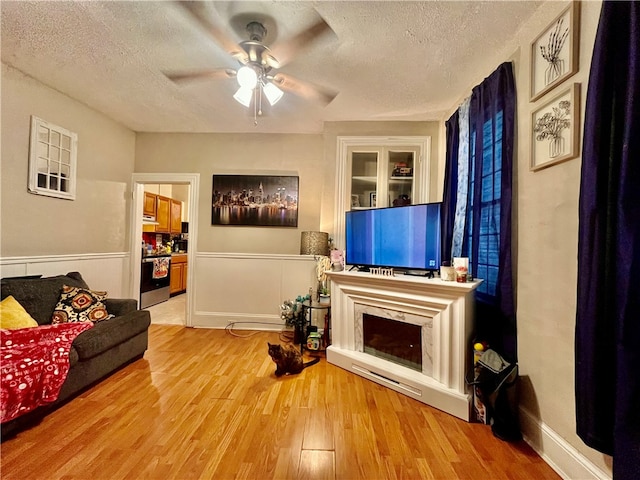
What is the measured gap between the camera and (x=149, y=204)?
16.3ft

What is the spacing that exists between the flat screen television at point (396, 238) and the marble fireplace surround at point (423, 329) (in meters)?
0.17

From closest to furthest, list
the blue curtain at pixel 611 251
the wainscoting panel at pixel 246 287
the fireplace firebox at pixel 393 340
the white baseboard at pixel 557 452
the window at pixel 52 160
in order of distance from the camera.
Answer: the blue curtain at pixel 611 251, the white baseboard at pixel 557 452, the fireplace firebox at pixel 393 340, the window at pixel 52 160, the wainscoting panel at pixel 246 287

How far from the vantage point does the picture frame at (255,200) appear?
3629 mm

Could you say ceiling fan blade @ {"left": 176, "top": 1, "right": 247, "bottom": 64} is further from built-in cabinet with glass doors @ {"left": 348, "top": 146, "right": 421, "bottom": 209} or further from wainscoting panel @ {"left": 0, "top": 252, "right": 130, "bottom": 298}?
wainscoting panel @ {"left": 0, "top": 252, "right": 130, "bottom": 298}

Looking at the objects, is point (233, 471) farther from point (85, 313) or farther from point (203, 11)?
point (203, 11)

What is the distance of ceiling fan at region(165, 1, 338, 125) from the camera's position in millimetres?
1637

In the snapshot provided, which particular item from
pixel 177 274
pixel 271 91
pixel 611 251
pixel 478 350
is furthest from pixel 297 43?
pixel 177 274

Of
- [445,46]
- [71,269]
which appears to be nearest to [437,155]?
[445,46]

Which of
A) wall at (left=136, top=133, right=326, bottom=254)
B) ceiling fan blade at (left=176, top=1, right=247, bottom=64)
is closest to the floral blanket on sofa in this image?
wall at (left=136, top=133, right=326, bottom=254)

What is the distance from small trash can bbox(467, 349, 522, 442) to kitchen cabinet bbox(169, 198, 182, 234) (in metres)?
5.83

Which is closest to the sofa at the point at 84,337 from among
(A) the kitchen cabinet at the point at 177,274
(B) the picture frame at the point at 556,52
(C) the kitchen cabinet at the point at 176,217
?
(A) the kitchen cabinet at the point at 177,274

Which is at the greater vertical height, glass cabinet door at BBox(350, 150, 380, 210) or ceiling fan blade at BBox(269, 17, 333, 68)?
ceiling fan blade at BBox(269, 17, 333, 68)

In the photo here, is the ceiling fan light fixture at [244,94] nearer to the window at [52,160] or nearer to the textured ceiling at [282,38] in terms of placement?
the textured ceiling at [282,38]

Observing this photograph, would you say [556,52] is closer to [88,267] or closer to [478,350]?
[478,350]
